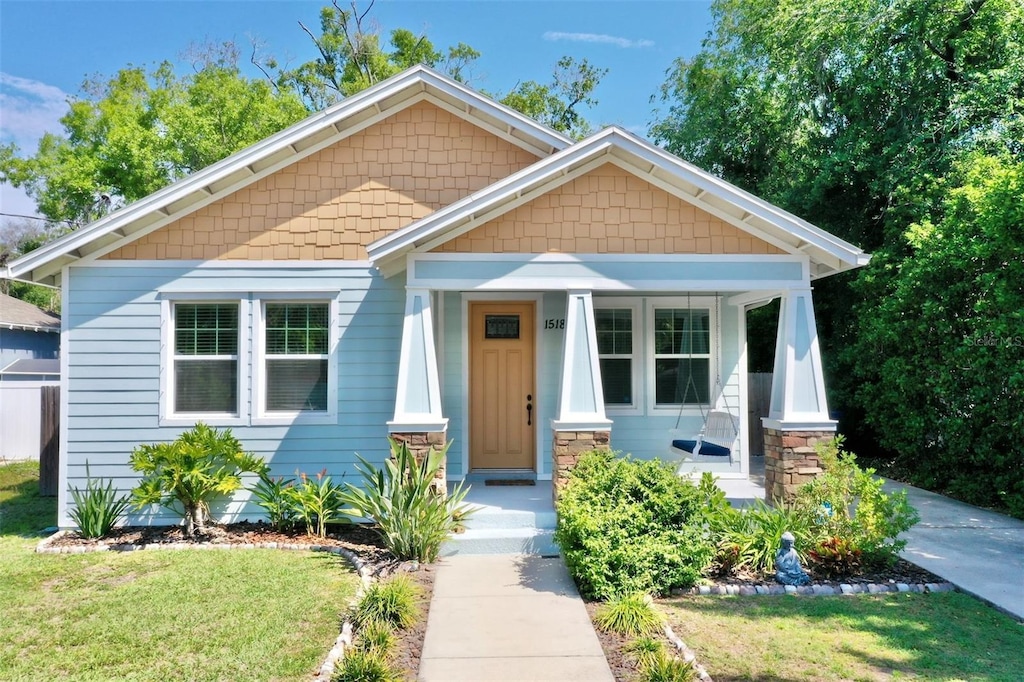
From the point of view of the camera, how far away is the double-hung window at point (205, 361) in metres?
7.90

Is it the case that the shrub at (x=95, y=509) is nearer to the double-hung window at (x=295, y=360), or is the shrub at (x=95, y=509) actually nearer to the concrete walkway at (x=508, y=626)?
the double-hung window at (x=295, y=360)

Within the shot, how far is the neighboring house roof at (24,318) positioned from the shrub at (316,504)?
16.5 m

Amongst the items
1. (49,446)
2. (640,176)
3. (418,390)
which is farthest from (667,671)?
(49,446)

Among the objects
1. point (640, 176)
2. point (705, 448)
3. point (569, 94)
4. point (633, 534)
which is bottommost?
point (633, 534)

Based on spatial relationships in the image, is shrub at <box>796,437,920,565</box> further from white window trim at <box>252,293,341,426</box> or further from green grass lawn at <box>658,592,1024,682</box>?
white window trim at <box>252,293,341,426</box>

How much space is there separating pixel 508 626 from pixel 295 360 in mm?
4606

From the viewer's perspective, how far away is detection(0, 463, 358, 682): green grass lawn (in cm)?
430

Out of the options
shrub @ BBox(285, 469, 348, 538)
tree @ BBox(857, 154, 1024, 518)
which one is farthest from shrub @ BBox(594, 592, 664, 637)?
tree @ BBox(857, 154, 1024, 518)

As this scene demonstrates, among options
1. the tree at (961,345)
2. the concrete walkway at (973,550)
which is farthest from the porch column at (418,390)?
the tree at (961,345)

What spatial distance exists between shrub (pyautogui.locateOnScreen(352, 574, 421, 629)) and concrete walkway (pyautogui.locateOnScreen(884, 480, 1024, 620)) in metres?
4.79

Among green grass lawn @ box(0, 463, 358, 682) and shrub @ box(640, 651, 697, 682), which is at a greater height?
shrub @ box(640, 651, 697, 682)

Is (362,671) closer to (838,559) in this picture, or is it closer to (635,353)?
(838,559)

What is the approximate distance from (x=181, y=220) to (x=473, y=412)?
4.53 meters

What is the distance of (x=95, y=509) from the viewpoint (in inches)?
288
